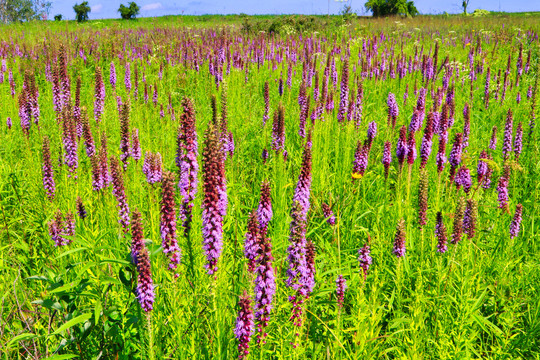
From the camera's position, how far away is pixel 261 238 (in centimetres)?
172

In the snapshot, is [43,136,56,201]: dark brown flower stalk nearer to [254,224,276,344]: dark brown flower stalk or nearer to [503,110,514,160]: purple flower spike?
[254,224,276,344]: dark brown flower stalk

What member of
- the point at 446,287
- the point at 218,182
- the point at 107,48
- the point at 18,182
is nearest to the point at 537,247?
the point at 446,287

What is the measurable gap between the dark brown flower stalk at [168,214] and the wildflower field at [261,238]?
10mm

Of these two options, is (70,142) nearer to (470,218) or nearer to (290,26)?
(470,218)

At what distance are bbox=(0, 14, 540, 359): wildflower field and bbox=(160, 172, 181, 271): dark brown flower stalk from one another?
10 millimetres

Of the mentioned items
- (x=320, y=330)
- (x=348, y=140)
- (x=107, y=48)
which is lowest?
(x=320, y=330)

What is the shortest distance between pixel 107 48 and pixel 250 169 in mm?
10414

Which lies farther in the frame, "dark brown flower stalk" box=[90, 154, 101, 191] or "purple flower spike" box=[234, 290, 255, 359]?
"dark brown flower stalk" box=[90, 154, 101, 191]

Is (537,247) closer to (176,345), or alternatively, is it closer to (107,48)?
(176,345)

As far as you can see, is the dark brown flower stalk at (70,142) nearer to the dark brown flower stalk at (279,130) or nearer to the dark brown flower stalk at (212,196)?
the dark brown flower stalk at (279,130)

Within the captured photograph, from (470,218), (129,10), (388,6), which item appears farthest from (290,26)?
(129,10)

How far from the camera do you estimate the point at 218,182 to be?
74.0 inches

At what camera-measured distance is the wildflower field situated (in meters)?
1.90

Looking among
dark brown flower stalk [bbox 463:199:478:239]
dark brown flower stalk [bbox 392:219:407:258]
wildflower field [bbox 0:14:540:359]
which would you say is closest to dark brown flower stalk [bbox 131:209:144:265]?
wildflower field [bbox 0:14:540:359]
